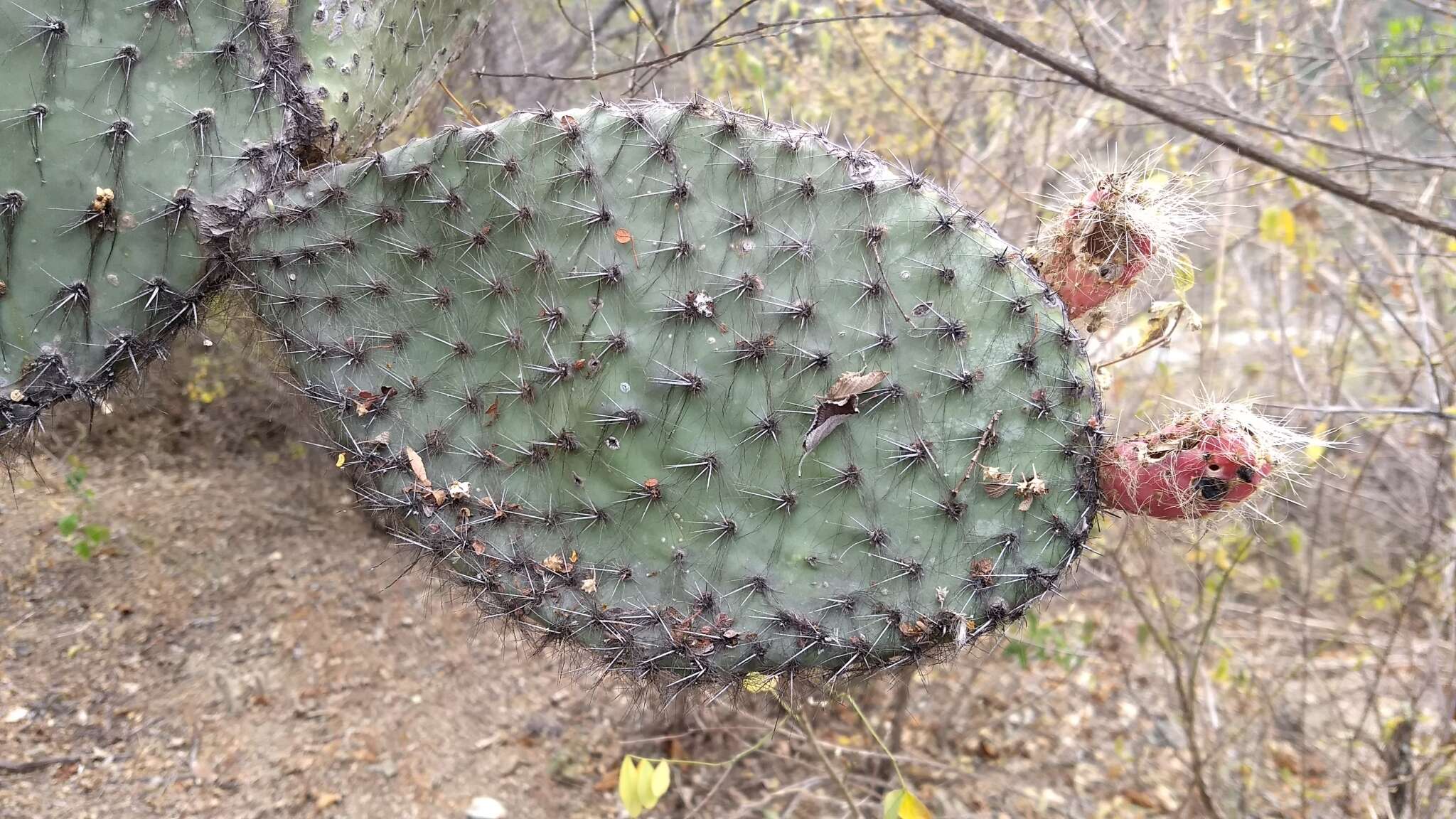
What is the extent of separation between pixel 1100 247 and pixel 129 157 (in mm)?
1459

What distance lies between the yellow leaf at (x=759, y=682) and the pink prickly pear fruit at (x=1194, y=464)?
57cm

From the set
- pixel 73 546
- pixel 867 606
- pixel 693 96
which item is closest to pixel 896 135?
pixel 693 96

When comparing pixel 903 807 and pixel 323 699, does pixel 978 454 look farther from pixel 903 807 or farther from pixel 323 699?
pixel 323 699

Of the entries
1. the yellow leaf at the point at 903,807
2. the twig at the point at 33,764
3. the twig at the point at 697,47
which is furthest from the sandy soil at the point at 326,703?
the twig at the point at 697,47

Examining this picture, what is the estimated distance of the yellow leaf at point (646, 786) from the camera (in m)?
1.53

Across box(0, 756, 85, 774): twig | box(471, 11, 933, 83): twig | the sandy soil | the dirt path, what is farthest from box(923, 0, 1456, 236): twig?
box(0, 756, 85, 774): twig

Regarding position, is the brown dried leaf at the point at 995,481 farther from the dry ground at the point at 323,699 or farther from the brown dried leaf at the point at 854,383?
the dry ground at the point at 323,699

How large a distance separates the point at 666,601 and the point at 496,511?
→ 0.30 meters

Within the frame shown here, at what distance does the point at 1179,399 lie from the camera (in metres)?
2.61

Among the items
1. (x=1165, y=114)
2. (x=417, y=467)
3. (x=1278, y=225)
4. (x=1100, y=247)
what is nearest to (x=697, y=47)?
(x=1100, y=247)

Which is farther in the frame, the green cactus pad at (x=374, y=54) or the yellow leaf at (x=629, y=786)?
the yellow leaf at (x=629, y=786)

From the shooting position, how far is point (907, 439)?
117cm

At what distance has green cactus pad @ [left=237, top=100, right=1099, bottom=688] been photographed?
115 centimetres

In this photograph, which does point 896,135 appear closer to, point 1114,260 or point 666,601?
point 1114,260
